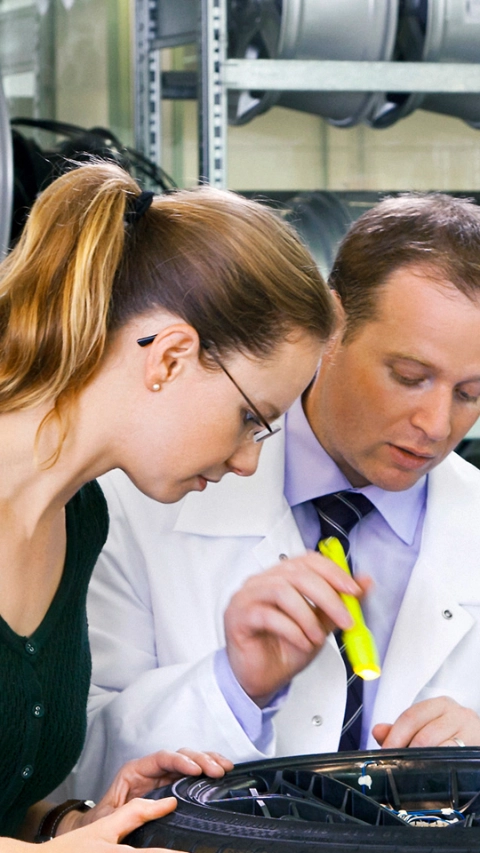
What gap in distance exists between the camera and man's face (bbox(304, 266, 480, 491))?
128 centimetres

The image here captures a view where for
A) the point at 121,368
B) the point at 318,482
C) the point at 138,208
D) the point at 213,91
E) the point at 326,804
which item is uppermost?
the point at 213,91

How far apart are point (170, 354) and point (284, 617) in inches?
9.9

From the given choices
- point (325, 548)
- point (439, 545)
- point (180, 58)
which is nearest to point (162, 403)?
point (325, 548)

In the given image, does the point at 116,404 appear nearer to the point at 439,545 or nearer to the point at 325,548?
the point at 325,548

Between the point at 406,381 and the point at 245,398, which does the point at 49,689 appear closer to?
the point at 245,398

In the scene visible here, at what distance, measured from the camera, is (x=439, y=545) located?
1.38 meters

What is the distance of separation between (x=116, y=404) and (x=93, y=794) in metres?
0.50

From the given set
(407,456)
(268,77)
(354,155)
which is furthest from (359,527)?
(354,155)

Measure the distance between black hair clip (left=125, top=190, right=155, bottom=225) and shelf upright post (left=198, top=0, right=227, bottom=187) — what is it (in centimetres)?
89

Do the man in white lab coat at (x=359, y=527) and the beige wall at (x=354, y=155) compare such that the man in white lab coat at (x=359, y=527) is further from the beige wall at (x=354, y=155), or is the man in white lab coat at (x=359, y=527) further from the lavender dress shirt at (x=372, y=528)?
the beige wall at (x=354, y=155)

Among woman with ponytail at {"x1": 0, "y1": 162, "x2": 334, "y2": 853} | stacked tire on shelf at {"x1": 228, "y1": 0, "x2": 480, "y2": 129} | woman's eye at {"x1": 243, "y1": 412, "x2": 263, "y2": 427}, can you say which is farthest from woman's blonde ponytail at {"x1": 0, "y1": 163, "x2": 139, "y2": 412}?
stacked tire on shelf at {"x1": 228, "y1": 0, "x2": 480, "y2": 129}

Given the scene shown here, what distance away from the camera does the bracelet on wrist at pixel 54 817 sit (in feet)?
3.38

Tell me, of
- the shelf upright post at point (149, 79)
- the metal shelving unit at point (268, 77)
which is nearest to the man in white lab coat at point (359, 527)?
the metal shelving unit at point (268, 77)

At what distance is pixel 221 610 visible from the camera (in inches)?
51.0
